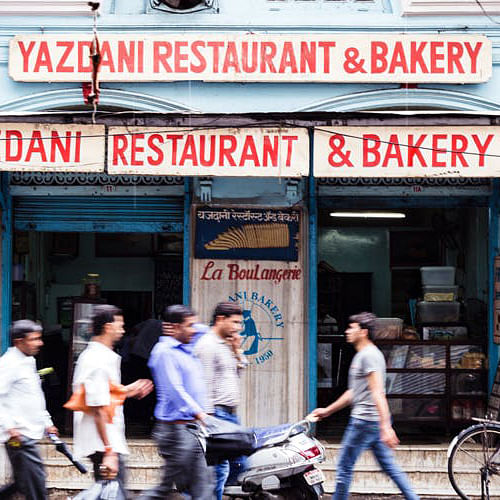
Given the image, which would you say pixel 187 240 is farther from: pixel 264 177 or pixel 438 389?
pixel 438 389

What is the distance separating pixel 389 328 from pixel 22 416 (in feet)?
18.2

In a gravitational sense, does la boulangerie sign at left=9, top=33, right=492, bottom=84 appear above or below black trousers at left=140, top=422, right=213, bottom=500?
above

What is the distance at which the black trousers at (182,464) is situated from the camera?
760 cm

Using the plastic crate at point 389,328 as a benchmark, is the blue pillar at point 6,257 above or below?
above

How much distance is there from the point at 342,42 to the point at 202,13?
1632 millimetres

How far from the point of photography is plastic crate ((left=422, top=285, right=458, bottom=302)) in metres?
12.6

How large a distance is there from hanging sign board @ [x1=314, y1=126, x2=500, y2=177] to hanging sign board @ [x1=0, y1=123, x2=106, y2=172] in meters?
2.24

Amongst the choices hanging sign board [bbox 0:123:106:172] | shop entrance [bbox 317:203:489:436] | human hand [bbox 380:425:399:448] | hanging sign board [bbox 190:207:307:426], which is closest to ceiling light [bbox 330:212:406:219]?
shop entrance [bbox 317:203:489:436]

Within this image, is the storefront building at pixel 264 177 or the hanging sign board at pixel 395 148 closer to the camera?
the hanging sign board at pixel 395 148

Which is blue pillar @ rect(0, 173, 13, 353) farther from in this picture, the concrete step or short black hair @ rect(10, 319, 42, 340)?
short black hair @ rect(10, 319, 42, 340)

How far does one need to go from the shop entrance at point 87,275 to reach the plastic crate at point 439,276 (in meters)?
3.22

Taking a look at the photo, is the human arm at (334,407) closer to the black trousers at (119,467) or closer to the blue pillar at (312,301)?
the black trousers at (119,467)

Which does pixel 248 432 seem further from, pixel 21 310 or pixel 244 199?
pixel 21 310

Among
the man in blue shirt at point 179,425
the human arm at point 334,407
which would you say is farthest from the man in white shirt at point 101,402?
the human arm at point 334,407
